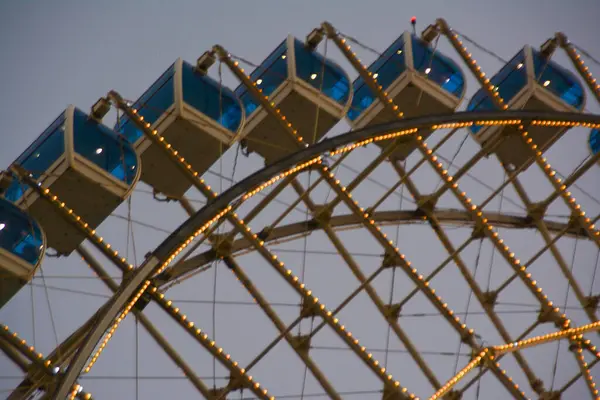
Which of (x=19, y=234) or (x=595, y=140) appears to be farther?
(x=595, y=140)

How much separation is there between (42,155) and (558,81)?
36.7 feet

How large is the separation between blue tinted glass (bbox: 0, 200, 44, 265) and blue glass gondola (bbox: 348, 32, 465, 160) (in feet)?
25.1

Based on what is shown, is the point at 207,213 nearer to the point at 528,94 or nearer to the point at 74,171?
the point at 74,171

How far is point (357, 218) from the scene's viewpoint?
25.6 metres

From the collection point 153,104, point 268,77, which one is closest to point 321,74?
point 268,77

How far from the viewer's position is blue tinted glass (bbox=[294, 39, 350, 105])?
2417 cm

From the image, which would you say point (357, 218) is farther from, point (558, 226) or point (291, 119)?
point (558, 226)

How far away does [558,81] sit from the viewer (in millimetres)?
27922

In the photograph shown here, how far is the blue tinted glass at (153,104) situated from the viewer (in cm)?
2261

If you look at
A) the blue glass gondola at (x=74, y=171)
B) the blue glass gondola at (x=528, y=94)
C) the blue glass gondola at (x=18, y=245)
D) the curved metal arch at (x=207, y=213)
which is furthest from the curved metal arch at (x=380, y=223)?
the curved metal arch at (x=207, y=213)

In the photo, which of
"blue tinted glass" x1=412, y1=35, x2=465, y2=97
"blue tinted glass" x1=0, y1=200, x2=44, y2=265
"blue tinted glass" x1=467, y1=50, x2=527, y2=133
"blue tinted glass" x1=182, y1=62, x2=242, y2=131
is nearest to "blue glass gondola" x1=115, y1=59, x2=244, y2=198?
"blue tinted glass" x1=182, y1=62, x2=242, y2=131

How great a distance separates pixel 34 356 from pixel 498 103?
33.3 ft

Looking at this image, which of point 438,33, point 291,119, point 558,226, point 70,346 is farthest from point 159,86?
point 558,226

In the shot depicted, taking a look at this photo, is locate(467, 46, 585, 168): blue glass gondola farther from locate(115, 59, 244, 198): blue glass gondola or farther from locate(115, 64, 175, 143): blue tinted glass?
locate(115, 64, 175, 143): blue tinted glass
